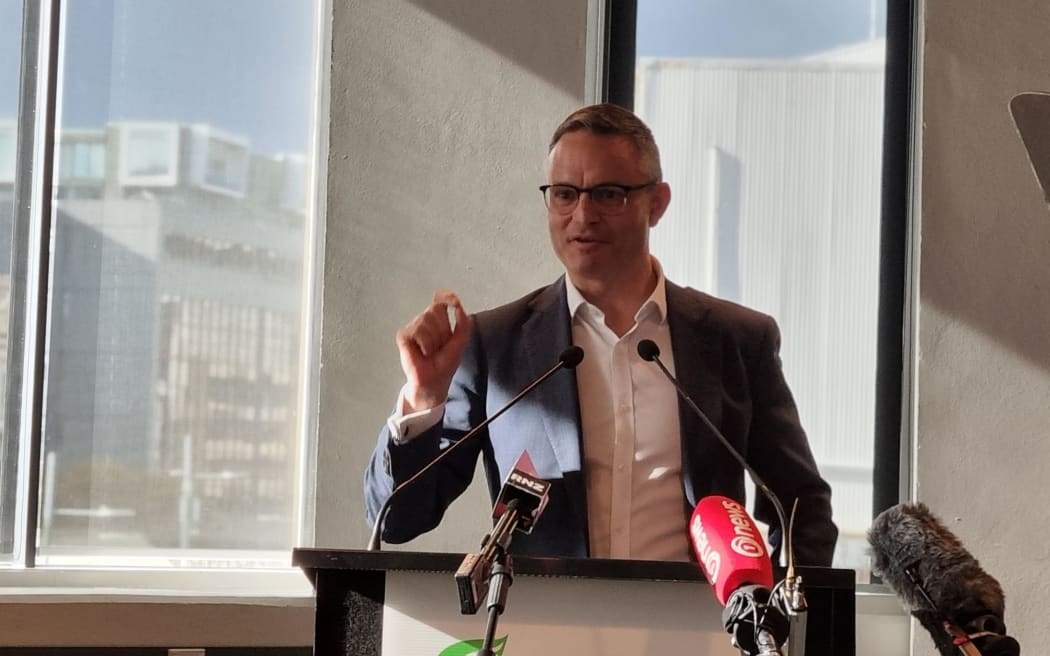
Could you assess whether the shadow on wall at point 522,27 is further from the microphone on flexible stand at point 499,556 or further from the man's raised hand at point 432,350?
the microphone on flexible stand at point 499,556

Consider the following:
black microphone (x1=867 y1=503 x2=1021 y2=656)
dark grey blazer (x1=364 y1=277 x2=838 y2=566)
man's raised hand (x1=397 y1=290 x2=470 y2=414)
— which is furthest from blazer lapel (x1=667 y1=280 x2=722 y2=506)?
black microphone (x1=867 y1=503 x2=1021 y2=656)

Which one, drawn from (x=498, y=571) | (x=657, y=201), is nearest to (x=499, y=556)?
(x=498, y=571)

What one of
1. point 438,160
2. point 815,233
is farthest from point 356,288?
point 815,233

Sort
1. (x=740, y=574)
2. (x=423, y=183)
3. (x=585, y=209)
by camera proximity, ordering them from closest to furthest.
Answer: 1. (x=740, y=574)
2. (x=585, y=209)
3. (x=423, y=183)

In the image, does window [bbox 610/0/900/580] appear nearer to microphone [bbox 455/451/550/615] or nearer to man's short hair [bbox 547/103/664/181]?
man's short hair [bbox 547/103/664/181]

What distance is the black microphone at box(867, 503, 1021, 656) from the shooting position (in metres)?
1.47

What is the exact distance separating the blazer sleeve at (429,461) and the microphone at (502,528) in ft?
1.97

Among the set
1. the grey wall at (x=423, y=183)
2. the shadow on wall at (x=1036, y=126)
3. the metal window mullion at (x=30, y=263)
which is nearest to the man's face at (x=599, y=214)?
the grey wall at (x=423, y=183)

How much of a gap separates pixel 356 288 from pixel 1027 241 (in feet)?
6.26

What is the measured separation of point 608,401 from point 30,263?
72.5 inches

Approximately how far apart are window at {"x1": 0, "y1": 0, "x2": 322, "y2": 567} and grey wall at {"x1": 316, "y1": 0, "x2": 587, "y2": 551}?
0.24 m

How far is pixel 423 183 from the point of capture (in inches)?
131

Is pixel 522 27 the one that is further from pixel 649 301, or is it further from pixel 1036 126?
pixel 1036 126

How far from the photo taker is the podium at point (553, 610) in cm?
155
